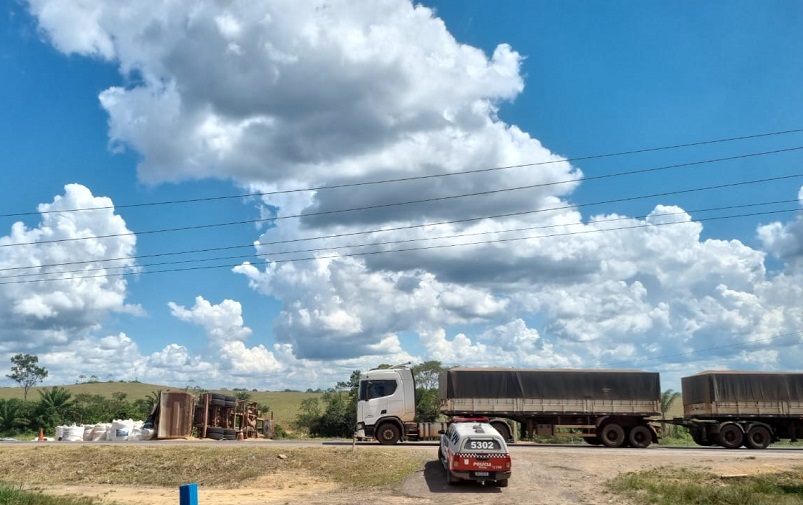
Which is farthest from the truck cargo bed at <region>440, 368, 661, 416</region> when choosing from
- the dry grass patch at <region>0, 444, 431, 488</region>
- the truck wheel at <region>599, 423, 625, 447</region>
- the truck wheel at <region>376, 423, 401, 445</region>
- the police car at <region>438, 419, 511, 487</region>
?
the police car at <region>438, 419, 511, 487</region>

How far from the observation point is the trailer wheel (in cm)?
3519

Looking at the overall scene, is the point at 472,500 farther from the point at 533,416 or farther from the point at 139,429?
the point at 139,429

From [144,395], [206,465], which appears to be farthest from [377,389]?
[144,395]

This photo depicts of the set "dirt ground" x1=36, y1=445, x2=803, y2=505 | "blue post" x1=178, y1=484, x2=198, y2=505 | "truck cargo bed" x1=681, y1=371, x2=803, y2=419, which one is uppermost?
"truck cargo bed" x1=681, y1=371, x2=803, y2=419

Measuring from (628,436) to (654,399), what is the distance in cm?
231

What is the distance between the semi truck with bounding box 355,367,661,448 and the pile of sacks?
64.1 ft

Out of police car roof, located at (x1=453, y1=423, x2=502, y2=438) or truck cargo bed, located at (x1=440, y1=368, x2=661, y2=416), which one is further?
truck cargo bed, located at (x1=440, y1=368, x2=661, y2=416)

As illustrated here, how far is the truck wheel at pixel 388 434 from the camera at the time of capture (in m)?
33.5

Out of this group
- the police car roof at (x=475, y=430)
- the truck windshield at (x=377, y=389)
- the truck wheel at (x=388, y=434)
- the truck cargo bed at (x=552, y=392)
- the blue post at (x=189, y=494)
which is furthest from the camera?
the truck cargo bed at (x=552, y=392)

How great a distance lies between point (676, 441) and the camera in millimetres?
57125

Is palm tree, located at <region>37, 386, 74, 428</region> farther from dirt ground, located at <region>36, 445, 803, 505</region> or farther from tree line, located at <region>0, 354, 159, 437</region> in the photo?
dirt ground, located at <region>36, 445, 803, 505</region>

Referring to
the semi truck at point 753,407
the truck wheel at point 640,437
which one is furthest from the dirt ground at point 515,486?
the semi truck at point 753,407

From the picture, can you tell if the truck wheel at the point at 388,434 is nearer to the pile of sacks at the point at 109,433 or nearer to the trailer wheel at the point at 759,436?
the pile of sacks at the point at 109,433

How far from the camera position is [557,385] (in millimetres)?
35156
